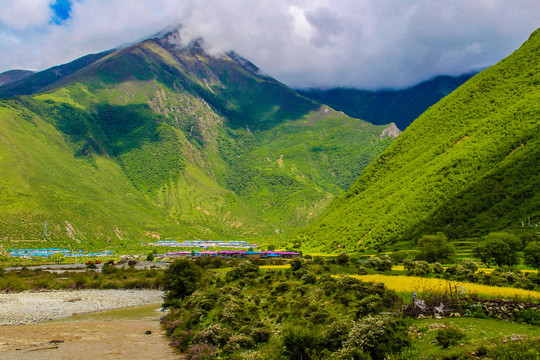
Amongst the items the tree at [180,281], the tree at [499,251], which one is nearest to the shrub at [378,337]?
the tree at [180,281]

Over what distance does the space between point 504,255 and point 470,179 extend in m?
44.0

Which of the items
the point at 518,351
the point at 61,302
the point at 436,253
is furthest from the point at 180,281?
the point at 518,351

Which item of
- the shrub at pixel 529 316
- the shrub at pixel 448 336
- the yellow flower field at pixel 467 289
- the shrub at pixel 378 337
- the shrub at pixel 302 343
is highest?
the yellow flower field at pixel 467 289

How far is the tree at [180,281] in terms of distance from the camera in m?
57.1

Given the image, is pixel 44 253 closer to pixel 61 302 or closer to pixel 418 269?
pixel 61 302

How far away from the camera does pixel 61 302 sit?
71562 millimetres

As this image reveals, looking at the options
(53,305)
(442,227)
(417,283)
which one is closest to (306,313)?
(417,283)

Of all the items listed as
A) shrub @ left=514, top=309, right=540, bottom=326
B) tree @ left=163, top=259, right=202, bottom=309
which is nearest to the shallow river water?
tree @ left=163, top=259, right=202, bottom=309

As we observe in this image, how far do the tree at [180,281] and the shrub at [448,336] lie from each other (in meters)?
42.8

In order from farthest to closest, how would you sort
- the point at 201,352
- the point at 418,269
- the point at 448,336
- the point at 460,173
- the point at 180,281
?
the point at 460,173 < the point at 180,281 < the point at 418,269 < the point at 201,352 < the point at 448,336

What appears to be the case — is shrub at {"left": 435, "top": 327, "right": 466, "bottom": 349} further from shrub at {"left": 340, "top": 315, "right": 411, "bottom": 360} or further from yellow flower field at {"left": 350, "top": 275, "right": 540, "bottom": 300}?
yellow flower field at {"left": 350, "top": 275, "right": 540, "bottom": 300}

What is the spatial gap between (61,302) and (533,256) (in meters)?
77.0

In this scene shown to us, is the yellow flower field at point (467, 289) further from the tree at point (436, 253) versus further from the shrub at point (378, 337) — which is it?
the tree at point (436, 253)

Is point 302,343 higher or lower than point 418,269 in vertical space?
lower
